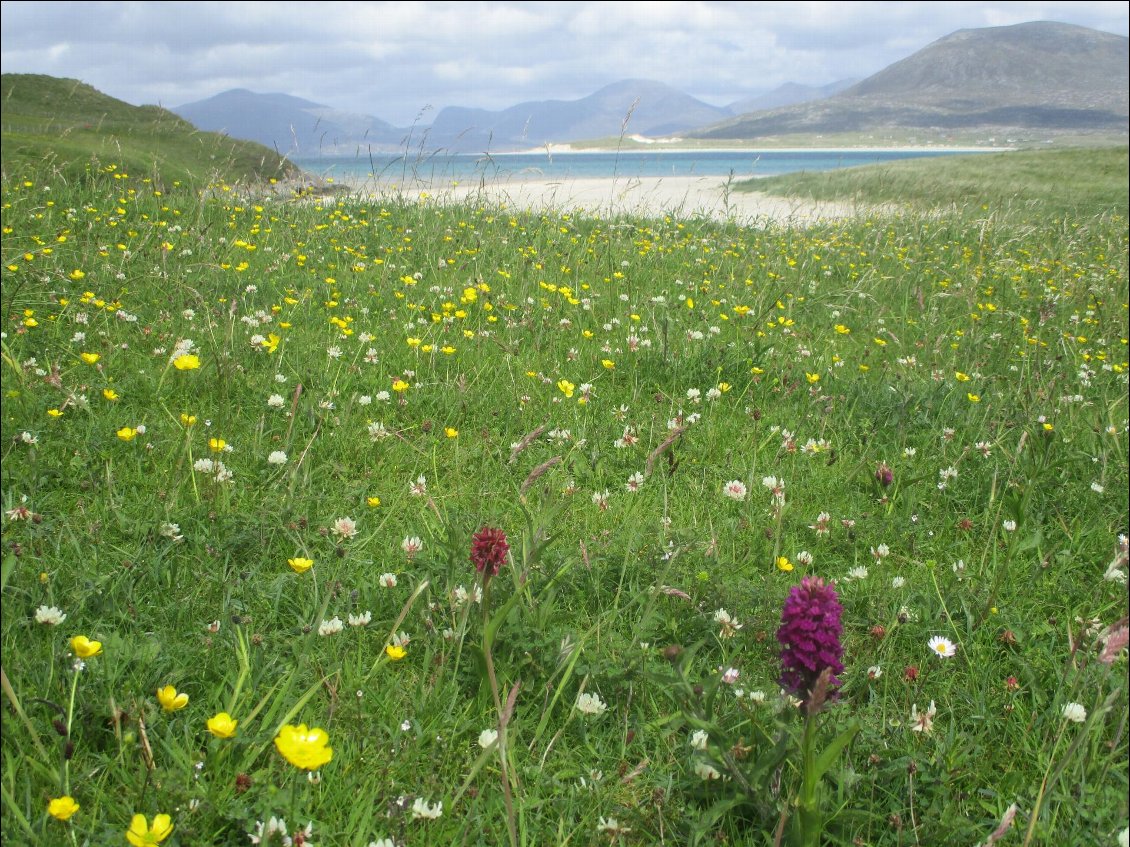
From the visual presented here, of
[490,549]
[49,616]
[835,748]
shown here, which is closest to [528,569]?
[490,549]

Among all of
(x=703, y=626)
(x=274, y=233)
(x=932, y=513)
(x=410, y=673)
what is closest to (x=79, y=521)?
(x=410, y=673)

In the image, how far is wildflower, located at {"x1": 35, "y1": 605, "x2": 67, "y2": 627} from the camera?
195 centimetres

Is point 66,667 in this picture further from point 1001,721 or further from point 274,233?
point 274,233

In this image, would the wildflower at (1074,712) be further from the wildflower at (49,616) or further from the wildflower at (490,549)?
the wildflower at (49,616)

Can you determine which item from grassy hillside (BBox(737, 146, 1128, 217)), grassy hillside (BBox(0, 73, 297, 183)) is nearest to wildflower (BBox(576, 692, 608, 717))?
grassy hillside (BBox(0, 73, 297, 183))

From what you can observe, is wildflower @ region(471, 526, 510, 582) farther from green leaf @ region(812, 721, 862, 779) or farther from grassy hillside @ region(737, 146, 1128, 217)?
grassy hillside @ region(737, 146, 1128, 217)

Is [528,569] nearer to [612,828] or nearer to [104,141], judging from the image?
[612,828]

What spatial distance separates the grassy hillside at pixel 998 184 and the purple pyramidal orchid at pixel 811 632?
15.3 m

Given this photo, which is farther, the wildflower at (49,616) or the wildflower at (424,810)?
the wildflower at (49,616)

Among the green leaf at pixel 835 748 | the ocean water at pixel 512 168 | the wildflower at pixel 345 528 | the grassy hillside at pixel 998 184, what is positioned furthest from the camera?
the grassy hillside at pixel 998 184

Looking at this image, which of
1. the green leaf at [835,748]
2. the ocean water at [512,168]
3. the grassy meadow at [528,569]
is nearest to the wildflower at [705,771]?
the grassy meadow at [528,569]

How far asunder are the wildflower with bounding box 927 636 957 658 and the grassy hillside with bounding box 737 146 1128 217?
47.3ft

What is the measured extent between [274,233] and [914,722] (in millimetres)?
6646

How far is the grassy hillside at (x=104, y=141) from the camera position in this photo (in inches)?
372
